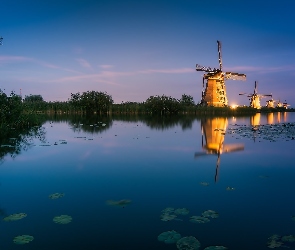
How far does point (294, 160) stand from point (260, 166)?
1.70m

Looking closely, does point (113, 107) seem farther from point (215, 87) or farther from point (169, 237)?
point (169, 237)

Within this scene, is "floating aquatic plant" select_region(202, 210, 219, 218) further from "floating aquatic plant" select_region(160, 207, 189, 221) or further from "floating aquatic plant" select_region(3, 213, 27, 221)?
"floating aquatic plant" select_region(3, 213, 27, 221)

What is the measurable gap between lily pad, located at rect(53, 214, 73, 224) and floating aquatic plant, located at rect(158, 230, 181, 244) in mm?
1409

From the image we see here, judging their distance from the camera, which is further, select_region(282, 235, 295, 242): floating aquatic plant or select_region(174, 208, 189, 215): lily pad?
select_region(174, 208, 189, 215): lily pad

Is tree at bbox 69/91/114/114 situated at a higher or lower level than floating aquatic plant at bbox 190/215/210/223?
higher

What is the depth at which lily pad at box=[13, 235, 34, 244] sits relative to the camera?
11.1ft

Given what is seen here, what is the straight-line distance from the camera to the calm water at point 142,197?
142 inches

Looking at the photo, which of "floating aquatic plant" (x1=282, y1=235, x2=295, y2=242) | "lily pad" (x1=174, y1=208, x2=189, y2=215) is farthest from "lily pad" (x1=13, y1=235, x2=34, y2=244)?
"floating aquatic plant" (x1=282, y1=235, x2=295, y2=242)

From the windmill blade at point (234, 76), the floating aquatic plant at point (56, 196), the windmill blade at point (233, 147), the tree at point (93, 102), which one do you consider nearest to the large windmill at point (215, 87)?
the windmill blade at point (234, 76)

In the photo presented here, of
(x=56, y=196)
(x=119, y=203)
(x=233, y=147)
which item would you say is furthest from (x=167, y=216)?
(x=233, y=147)

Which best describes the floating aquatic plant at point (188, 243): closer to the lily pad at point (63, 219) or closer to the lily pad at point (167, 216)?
the lily pad at point (167, 216)

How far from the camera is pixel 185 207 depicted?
184 inches

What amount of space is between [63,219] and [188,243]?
1.87m

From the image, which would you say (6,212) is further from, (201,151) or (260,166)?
(201,151)
